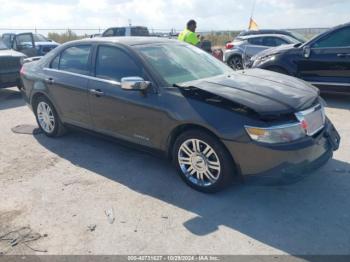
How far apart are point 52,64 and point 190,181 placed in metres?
3.00

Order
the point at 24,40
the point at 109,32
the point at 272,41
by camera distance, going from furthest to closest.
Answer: the point at 109,32, the point at 24,40, the point at 272,41

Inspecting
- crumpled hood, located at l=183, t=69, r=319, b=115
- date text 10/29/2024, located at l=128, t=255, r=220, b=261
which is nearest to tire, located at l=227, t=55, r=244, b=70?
crumpled hood, located at l=183, t=69, r=319, b=115

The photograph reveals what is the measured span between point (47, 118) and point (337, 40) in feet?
19.5

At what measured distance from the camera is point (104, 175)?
4.45 meters

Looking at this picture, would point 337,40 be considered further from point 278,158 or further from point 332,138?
point 278,158

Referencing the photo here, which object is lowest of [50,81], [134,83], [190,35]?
[50,81]

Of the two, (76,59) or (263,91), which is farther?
(76,59)

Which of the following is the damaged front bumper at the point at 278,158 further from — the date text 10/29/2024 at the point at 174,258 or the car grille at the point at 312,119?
the date text 10/29/2024 at the point at 174,258

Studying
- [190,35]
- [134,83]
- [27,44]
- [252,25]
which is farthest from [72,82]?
[252,25]

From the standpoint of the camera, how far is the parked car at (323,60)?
7195 millimetres

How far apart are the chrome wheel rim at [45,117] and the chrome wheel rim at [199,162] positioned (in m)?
2.70

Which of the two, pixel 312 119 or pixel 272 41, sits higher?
pixel 272 41

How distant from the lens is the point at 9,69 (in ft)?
30.9

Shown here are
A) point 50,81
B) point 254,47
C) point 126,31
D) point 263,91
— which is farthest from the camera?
point 126,31
